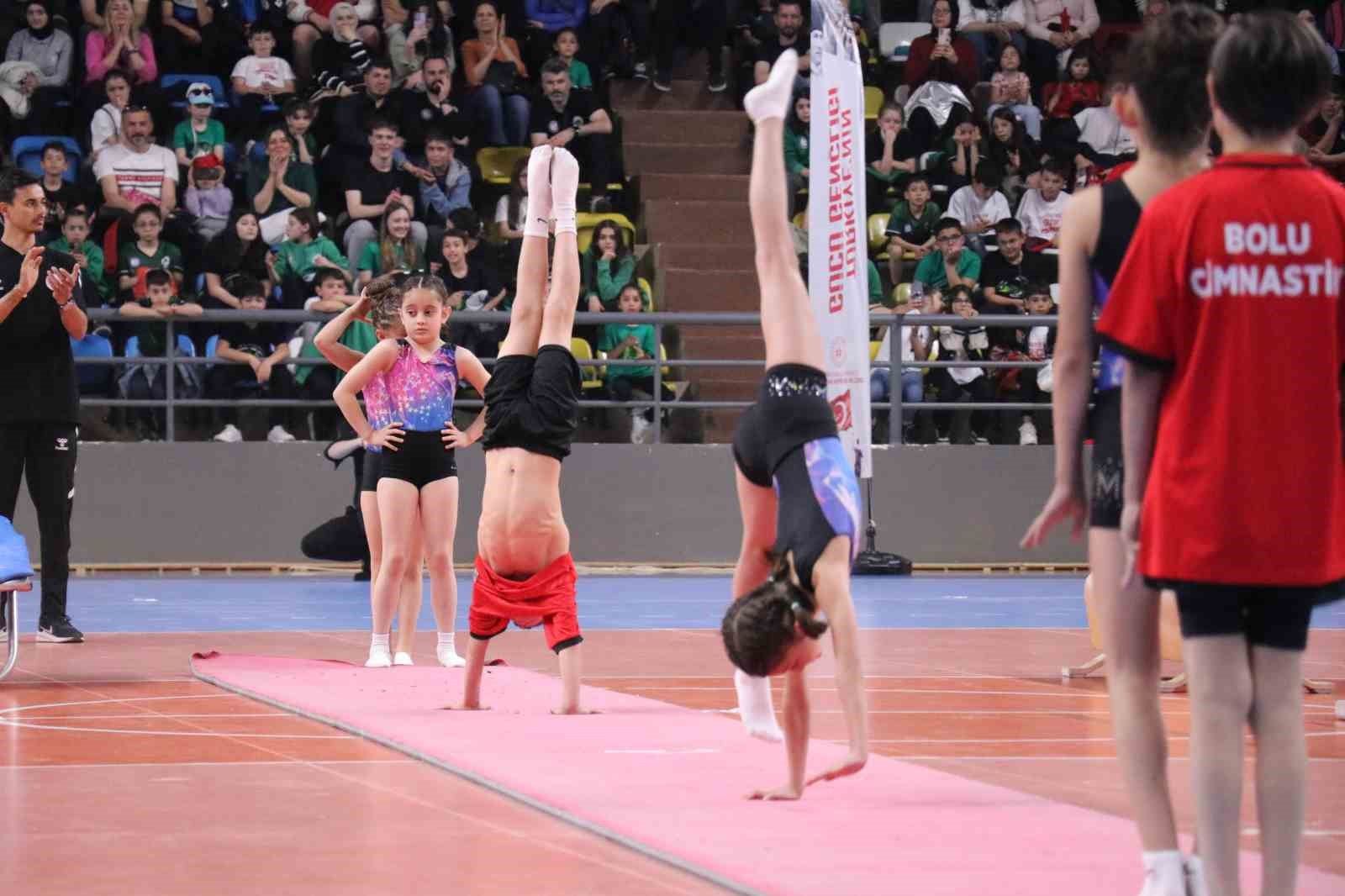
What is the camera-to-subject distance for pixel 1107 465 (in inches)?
148

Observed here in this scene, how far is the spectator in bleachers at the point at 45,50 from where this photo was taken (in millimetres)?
15852

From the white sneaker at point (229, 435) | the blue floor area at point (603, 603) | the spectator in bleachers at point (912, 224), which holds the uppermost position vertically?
the spectator in bleachers at point (912, 224)

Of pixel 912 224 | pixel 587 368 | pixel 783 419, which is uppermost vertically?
pixel 912 224

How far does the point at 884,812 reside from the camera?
16.2 feet

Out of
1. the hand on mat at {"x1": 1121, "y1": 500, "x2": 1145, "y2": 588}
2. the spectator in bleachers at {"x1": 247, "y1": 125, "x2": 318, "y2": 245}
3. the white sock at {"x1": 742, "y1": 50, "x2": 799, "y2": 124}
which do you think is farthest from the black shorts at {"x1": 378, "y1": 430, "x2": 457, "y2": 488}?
the spectator in bleachers at {"x1": 247, "y1": 125, "x2": 318, "y2": 245}

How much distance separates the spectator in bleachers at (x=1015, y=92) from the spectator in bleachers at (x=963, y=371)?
9.62 feet

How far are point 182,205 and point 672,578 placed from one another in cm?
493

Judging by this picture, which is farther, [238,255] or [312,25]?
[312,25]

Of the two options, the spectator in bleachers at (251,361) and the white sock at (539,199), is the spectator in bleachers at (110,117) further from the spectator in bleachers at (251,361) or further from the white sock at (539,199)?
the white sock at (539,199)

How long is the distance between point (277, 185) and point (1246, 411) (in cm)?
1258

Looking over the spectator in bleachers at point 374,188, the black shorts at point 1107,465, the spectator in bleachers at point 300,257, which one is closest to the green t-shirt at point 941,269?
the spectator in bleachers at point 374,188

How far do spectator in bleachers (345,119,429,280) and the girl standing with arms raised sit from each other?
635 cm

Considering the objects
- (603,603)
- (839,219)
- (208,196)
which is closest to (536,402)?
(603,603)

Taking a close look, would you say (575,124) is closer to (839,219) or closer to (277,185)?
(277,185)
